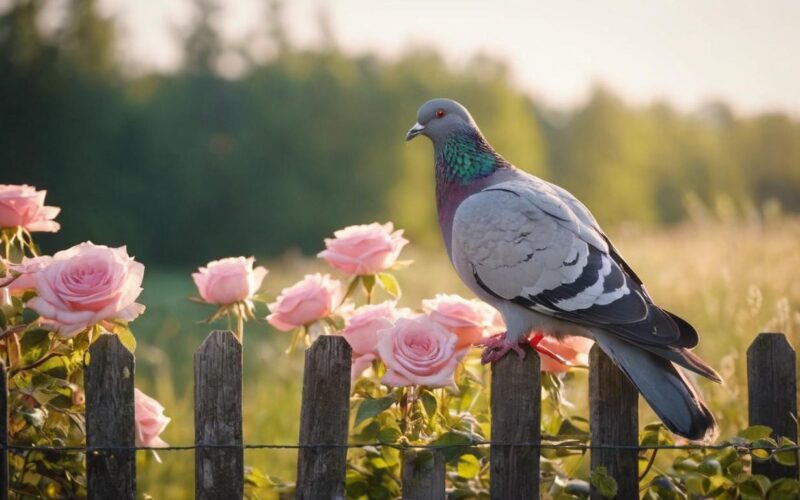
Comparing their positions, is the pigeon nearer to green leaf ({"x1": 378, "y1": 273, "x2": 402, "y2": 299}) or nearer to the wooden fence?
the wooden fence

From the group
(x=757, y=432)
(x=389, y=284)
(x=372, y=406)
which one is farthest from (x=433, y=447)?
(x=757, y=432)

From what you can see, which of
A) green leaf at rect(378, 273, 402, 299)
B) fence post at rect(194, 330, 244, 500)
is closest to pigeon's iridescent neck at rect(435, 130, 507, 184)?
green leaf at rect(378, 273, 402, 299)

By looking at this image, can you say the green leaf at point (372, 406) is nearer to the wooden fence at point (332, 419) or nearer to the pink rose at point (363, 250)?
the wooden fence at point (332, 419)

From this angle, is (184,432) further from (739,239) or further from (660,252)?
(660,252)

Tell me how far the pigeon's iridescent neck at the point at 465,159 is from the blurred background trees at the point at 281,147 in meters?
16.3

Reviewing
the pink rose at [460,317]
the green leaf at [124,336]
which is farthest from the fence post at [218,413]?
the pink rose at [460,317]

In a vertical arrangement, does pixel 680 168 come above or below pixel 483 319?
above

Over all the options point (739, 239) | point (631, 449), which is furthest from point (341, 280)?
point (739, 239)

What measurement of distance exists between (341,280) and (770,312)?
12.0ft

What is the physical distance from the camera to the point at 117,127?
19.6 meters

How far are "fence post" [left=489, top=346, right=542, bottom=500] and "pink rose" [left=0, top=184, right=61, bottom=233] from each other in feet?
4.08

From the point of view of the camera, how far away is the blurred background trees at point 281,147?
18.9 m

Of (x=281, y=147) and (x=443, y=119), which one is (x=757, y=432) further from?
(x=281, y=147)

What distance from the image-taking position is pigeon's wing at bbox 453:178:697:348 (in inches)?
88.4
